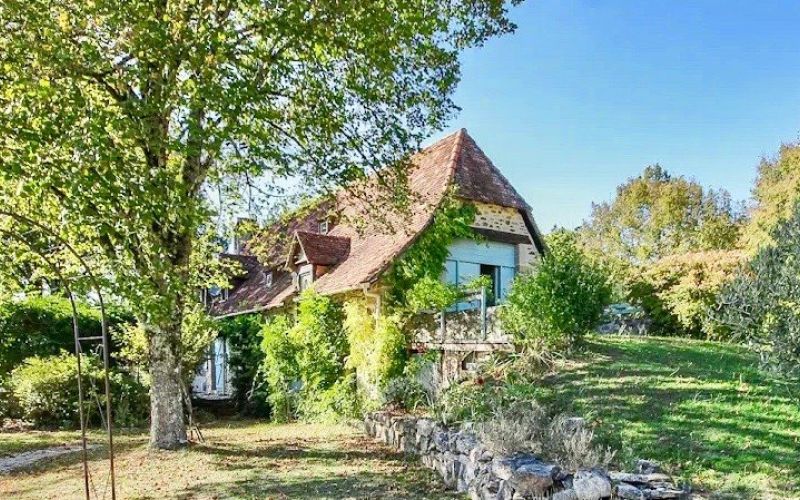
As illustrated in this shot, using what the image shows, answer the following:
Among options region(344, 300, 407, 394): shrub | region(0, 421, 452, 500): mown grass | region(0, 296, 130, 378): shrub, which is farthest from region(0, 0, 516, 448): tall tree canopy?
region(0, 296, 130, 378): shrub

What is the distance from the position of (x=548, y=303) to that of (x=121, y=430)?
11.4m

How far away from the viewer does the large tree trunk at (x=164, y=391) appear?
35.3 feet

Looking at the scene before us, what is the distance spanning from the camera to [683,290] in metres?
17.8

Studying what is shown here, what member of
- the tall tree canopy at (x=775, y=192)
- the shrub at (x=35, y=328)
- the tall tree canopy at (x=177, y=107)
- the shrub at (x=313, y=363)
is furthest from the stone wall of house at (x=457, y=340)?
the tall tree canopy at (x=775, y=192)

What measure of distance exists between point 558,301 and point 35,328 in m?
15.1

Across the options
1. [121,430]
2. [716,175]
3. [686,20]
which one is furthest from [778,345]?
[716,175]

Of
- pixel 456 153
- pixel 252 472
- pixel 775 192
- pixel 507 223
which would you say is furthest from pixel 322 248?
pixel 775 192

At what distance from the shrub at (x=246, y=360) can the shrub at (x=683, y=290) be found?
1255 centimetres

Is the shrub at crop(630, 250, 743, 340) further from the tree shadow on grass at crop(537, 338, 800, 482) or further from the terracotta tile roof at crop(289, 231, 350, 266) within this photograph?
the terracotta tile roof at crop(289, 231, 350, 266)

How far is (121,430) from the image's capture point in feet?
49.0

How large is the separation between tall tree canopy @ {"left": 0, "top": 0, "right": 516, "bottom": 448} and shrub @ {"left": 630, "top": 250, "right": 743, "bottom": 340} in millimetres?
10691

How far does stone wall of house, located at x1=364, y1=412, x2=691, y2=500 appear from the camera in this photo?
18.7 feet

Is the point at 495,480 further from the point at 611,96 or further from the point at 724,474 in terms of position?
the point at 611,96

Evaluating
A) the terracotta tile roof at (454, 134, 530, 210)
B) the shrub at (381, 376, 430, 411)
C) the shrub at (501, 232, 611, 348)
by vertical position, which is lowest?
the shrub at (381, 376, 430, 411)
